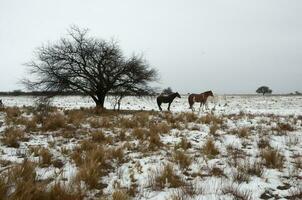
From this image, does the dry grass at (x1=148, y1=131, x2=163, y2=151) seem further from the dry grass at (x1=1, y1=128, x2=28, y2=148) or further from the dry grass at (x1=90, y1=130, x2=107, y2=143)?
the dry grass at (x1=1, y1=128, x2=28, y2=148)

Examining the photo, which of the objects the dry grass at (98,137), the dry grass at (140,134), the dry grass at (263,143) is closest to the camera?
the dry grass at (263,143)

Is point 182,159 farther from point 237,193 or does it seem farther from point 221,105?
point 221,105

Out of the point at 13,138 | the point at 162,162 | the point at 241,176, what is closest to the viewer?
the point at 241,176

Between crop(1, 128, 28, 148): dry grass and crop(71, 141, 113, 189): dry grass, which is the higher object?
crop(1, 128, 28, 148): dry grass

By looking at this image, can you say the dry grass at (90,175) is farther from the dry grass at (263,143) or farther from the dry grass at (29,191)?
the dry grass at (263,143)

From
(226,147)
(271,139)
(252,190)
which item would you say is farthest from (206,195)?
(271,139)

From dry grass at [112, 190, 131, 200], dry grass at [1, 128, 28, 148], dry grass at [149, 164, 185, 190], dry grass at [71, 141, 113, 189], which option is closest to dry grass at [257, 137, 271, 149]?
dry grass at [149, 164, 185, 190]

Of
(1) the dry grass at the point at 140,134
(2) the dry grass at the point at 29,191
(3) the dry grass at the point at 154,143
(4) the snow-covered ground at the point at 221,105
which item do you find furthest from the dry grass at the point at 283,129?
(4) the snow-covered ground at the point at 221,105

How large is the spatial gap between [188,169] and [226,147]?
7.00ft

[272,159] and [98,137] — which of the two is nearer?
[272,159]

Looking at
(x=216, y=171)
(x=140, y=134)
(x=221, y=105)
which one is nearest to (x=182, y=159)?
(x=216, y=171)

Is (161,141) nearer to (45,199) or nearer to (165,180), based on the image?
(165,180)

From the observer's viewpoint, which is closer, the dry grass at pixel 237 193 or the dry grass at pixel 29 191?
the dry grass at pixel 29 191

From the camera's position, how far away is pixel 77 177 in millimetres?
6094
